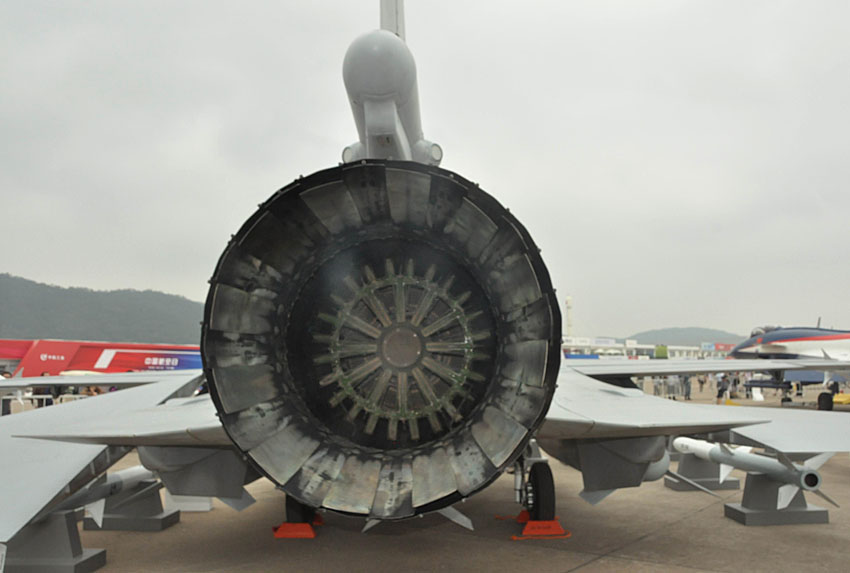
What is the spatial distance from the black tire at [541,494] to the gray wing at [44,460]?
3336 millimetres

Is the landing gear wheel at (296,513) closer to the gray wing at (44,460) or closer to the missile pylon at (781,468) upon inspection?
the gray wing at (44,460)

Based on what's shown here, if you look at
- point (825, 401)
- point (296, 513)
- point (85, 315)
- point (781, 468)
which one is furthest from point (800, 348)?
point (85, 315)

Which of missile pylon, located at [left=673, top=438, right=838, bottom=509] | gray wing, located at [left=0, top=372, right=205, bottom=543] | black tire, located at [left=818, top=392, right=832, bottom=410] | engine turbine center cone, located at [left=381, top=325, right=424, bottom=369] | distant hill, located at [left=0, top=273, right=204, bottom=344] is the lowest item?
black tire, located at [left=818, top=392, right=832, bottom=410]

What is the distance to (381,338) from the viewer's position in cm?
321

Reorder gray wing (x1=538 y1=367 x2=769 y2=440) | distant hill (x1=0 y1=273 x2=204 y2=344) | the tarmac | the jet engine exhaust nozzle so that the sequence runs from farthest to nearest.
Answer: distant hill (x1=0 y1=273 x2=204 y2=344) < the tarmac < gray wing (x1=538 y1=367 x2=769 y2=440) < the jet engine exhaust nozzle

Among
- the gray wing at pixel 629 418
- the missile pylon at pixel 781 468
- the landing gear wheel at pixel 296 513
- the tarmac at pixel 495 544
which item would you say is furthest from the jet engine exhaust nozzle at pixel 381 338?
the missile pylon at pixel 781 468

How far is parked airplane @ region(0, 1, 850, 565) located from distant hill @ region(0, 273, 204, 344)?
351 ft

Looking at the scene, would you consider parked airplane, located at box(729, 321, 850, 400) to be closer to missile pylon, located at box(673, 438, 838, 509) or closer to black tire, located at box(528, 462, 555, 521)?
missile pylon, located at box(673, 438, 838, 509)

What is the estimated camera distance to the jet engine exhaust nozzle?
8.70 feet

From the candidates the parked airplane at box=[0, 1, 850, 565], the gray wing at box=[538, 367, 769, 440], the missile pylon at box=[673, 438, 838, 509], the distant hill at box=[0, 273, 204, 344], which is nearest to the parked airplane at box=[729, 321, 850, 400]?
the missile pylon at box=[673, 438, 838, 509]

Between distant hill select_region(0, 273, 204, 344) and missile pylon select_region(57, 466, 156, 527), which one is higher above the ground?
distant hill select_region(0, 273, 204, 344)

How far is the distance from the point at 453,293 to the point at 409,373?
508 millimetres

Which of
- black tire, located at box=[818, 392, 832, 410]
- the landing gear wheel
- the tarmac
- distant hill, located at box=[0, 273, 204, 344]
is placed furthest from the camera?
distant hill, located at box=[0, 273, 204, 344]

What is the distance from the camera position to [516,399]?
Result: 2809 millimetres
